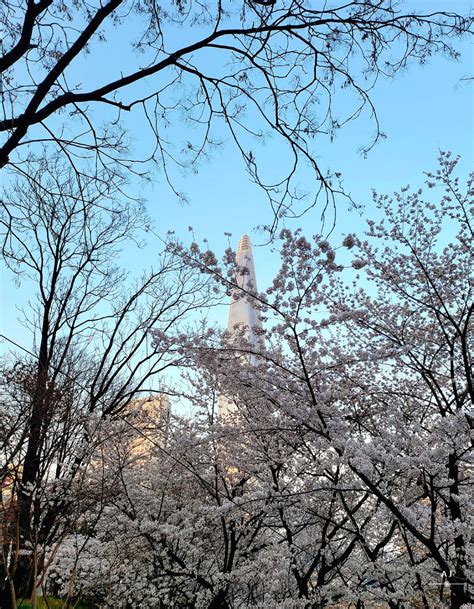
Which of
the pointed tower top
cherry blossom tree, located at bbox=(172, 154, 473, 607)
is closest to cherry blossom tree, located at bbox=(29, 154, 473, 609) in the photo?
cherry blossom tree, located at bbox=(172, 154, 473, 607)

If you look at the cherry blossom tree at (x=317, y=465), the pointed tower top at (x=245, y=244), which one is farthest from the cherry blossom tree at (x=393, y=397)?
the pointed tower top at (x=245, y=244)

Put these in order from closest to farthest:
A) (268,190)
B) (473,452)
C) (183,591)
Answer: (268,190)
(473,452)
(183,591)

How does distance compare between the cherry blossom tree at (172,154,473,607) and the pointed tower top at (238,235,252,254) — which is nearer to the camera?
the cherry blossom tree at (172,154,473,607)

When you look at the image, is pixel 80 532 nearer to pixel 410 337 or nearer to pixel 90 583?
pixel 90 583

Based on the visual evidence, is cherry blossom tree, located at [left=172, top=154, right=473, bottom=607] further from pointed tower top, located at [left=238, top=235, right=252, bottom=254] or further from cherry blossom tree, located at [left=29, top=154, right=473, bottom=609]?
pointed tower top, located at [left=238, top=235, right=252, bottom=254]

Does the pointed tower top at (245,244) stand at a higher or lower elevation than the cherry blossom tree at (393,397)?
higher

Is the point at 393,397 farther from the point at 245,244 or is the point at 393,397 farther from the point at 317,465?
the point at 245,244

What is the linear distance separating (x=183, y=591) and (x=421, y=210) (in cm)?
588

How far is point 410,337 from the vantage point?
6324 mm

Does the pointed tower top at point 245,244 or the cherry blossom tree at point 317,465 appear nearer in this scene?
the cherry blossom tree at point 317,465

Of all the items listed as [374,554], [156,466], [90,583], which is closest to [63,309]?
[156,466]

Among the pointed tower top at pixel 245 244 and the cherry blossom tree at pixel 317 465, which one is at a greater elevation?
the pointed tower top at pixel 245 244

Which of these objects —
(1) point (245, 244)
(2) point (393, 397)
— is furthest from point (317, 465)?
(1) point (245, 244)

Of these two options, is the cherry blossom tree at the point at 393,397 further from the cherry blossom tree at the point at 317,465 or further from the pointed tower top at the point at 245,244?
the pointed tower top at the point at 245,244
